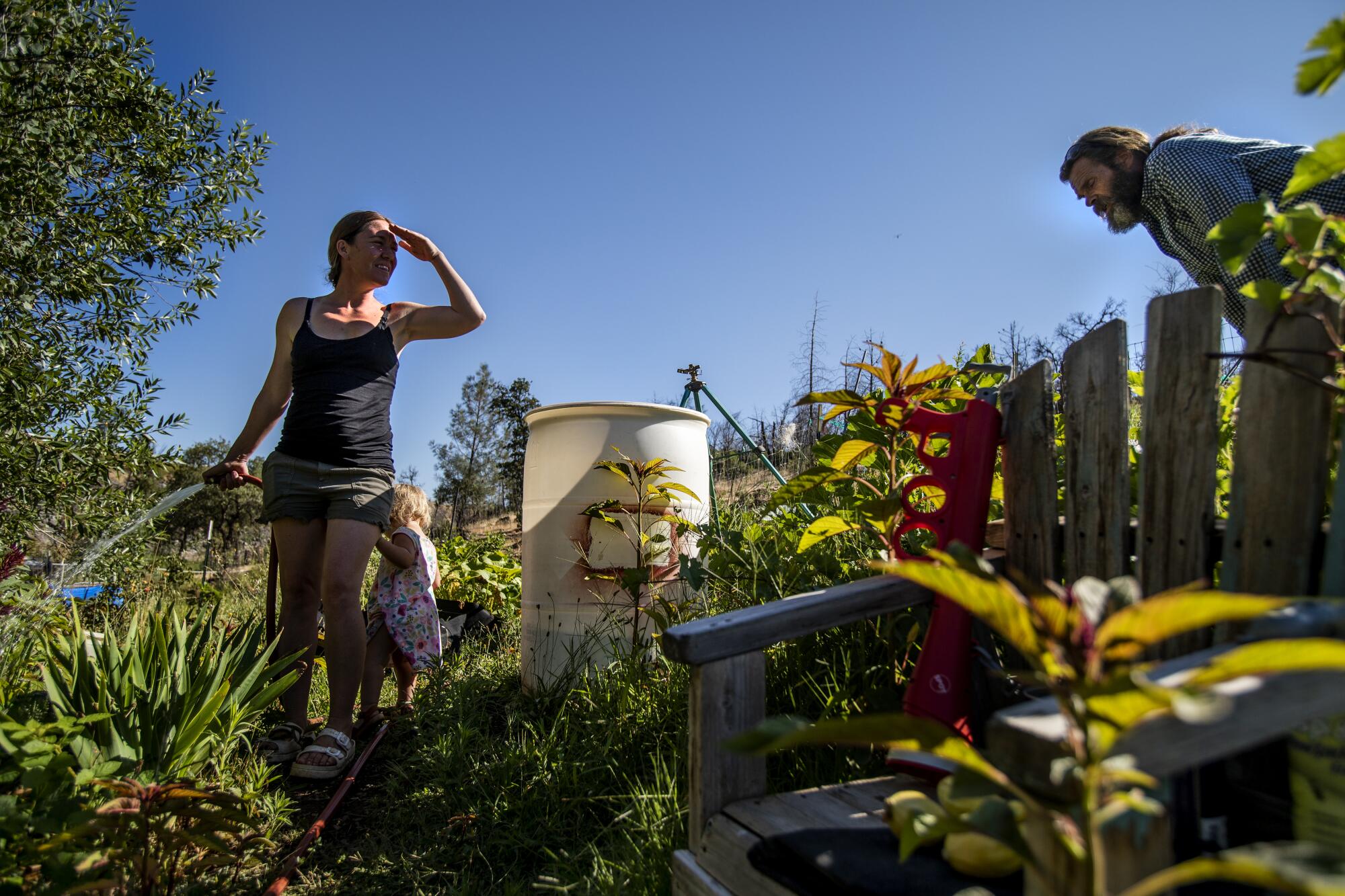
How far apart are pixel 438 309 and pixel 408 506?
115 centimetres

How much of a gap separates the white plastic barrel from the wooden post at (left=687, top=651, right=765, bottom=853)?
1439mm

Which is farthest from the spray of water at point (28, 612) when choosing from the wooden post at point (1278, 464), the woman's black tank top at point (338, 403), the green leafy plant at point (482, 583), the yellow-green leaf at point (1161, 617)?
the green leafy plant at point (482, 583)

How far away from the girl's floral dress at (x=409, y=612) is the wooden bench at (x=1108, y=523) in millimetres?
2226

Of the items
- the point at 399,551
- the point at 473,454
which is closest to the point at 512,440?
the point at 473,454

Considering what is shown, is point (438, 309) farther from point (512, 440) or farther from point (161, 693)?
point (512, 440)

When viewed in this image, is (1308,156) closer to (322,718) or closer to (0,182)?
(322,718)

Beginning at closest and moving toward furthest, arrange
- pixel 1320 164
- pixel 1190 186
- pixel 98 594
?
1. pixel 1320 164
2. pixel 1190 186
3. pixel 98 594

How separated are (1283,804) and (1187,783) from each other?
17cm

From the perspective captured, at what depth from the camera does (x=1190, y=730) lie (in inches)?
24.0

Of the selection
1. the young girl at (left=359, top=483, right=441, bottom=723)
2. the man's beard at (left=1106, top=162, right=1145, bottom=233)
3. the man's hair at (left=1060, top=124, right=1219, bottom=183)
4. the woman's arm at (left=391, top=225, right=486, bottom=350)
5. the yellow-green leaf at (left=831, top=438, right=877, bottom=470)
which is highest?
the man's hair at (left=1060, top=124, right=1219, bottom=183)

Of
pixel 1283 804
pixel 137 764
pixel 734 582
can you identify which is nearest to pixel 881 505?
pixel 1283 804

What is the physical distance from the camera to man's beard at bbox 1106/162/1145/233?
2.43 meters

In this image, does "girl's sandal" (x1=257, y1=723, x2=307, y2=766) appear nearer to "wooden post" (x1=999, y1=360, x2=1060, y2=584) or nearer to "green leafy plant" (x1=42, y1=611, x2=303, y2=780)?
"green leafy plant" (x1=42, y1=611, x2=303, y2=780)

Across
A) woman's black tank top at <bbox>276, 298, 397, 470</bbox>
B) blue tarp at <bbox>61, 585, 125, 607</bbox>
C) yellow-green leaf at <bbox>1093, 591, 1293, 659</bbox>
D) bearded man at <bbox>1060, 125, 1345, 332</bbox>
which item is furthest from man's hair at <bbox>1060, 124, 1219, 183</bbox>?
blue tarp at <bbox>61, 585, 125, 607</bbox>
